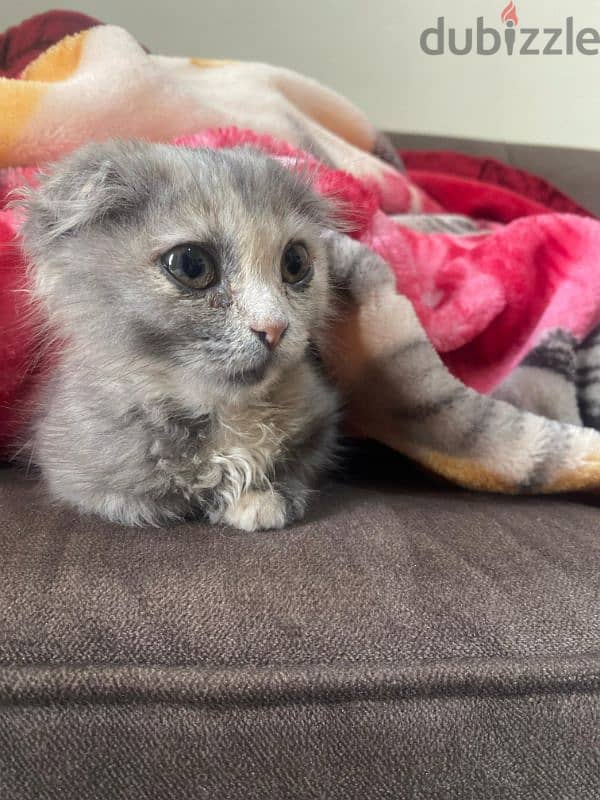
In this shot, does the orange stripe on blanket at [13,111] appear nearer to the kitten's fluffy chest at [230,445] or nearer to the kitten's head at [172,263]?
the kitten's head at [172,263]

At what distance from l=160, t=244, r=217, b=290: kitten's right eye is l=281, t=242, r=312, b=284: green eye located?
10 cm

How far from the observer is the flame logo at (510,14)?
186 cm

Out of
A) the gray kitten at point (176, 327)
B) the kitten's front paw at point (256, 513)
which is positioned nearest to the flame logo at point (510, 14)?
the gray kitten at point (176, 327)

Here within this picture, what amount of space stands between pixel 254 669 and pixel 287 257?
439 mm

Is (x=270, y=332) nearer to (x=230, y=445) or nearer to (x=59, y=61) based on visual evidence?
(x=230, y=445)

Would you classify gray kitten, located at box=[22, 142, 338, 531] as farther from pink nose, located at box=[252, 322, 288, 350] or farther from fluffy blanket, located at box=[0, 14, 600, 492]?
fluffy blanket, located at box=[0, 14, 600, 492]

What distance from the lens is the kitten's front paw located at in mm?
736

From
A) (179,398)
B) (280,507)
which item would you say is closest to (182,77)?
(179,398)

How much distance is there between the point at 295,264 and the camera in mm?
779

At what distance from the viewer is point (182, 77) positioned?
4.25ft

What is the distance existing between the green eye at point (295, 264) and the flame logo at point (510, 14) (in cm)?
150

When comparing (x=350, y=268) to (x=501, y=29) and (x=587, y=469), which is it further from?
(x=501, y=29)

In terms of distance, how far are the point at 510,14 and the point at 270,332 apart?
1.68m

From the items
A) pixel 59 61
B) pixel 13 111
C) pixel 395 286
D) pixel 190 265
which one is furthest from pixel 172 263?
pixel 59 61
